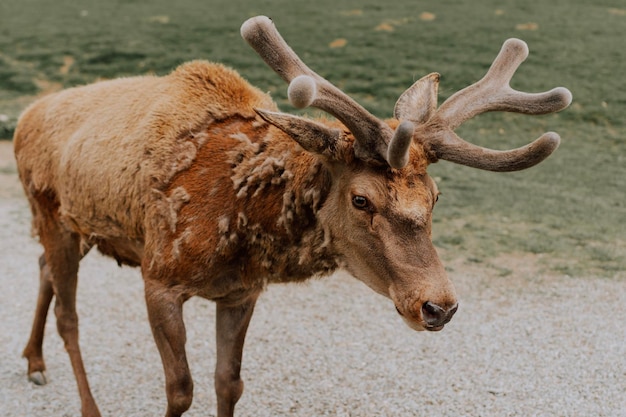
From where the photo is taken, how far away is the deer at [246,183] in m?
3.76

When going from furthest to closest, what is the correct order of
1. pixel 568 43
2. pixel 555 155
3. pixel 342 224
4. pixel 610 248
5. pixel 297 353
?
pixel 568 43 < pixel 555 155 < pixel 610 248 < pixel 297 353 < pixel 342 224

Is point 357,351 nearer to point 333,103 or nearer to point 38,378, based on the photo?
point 38,378

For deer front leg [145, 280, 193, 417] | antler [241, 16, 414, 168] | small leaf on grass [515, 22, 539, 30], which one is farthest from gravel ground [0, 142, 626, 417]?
small leaf on grass [515, 22, 539, 30]

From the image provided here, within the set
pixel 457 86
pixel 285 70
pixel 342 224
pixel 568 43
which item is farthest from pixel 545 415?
pixel 568 43

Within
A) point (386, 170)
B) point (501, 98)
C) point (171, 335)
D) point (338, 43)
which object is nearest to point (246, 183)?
point (386, 170)

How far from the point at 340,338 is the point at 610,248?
183 inches

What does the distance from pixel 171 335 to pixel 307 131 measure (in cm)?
154

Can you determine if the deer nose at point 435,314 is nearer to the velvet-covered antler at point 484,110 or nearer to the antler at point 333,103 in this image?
the antler at point 333,103

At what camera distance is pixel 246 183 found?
4.29 m

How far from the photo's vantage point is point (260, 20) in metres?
4.03

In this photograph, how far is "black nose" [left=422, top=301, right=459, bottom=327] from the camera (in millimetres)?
3582

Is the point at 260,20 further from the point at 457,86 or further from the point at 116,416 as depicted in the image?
the point at 457,86

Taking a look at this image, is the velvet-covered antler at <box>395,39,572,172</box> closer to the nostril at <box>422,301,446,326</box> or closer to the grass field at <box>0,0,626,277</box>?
the nostril at <box>422,301,446,326</box>

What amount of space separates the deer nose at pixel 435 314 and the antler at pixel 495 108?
0.79 metres
